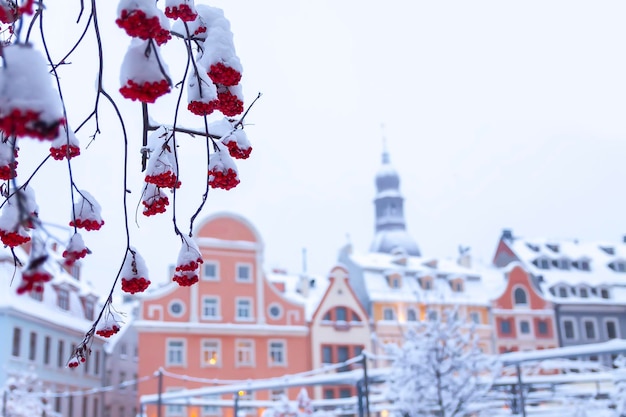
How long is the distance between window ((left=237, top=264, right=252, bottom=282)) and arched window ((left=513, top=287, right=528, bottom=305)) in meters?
15.1

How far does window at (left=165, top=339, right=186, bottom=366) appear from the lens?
33.7 metres

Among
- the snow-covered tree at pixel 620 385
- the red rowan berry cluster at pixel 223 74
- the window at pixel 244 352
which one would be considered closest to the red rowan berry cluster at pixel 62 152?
the red rowan berry cluster at pixel 223 74

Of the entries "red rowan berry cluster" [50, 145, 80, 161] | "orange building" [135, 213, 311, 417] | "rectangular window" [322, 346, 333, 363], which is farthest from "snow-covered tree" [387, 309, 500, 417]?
"rectangular window" [322, 346, 333, 363]

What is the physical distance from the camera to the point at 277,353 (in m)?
35.8

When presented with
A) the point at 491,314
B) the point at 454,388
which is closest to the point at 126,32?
the point at 454,388

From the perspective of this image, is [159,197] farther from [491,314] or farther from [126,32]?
[491,314]

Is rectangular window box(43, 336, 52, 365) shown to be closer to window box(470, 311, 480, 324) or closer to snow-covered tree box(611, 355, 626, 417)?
A: window box(470, 311, 480, 324)

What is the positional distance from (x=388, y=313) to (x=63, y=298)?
16.1m

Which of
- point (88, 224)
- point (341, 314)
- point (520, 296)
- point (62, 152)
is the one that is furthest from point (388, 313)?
point (62, 152)

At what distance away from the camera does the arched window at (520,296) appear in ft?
135

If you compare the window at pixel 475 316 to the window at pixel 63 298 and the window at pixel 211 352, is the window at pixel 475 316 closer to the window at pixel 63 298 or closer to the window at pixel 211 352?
the window at pixel 211 352

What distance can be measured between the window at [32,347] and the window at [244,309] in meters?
8.99

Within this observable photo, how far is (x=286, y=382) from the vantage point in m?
19.0

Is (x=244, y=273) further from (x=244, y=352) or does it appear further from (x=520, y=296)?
(x=520, y=296)
